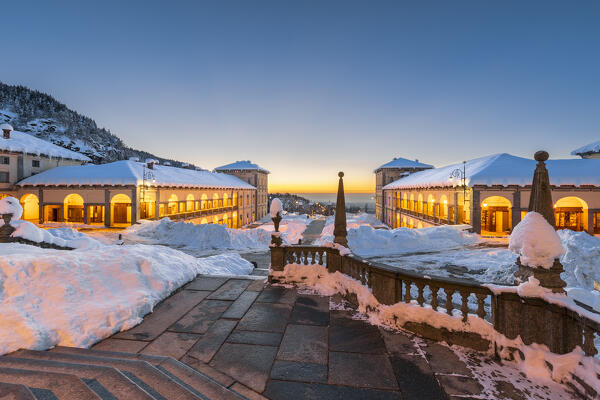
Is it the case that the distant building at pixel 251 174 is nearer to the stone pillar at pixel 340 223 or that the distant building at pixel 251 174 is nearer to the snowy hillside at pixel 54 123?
the snowy hillside at pixel 54 123

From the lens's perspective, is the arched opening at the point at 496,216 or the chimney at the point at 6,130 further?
the chimney at the point at 6,130

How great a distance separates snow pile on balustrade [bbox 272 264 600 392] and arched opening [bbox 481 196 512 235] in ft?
76.2

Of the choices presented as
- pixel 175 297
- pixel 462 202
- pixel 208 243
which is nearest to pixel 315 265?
pixel 175 297

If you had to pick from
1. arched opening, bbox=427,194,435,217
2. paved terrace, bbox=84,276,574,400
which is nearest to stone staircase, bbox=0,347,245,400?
paved terrace, bbox=84,276,574,400

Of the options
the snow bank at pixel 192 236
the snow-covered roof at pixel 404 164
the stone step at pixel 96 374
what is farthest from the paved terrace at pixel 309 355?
the snow-covered roof at pixel 404 164

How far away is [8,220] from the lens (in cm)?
963

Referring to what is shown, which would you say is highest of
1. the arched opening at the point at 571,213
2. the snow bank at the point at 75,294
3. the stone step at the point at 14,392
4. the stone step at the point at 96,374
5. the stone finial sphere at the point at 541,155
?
the stone finial sphere at the point at 541,155

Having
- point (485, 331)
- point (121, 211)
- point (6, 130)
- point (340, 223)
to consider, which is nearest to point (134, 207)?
point (121, 211)

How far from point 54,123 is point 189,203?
9289 centimetres

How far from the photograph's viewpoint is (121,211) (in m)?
28.9

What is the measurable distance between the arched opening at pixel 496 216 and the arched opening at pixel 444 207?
9.97 feet

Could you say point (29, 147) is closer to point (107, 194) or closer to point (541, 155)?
point (107, 194)

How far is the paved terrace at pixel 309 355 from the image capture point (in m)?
3.76

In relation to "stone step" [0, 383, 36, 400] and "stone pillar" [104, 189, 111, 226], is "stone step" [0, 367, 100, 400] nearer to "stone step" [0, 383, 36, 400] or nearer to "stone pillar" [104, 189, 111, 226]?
"stone step" [0, 383, 36, 400]
